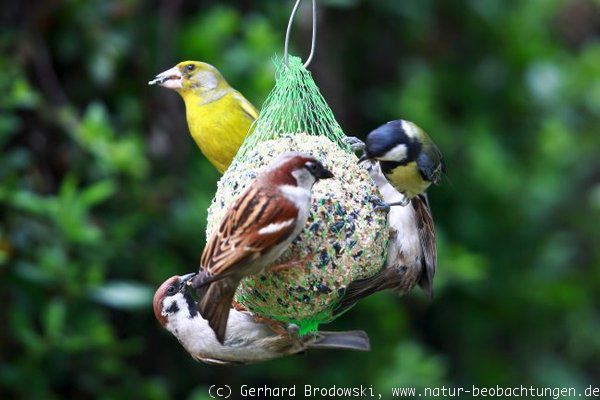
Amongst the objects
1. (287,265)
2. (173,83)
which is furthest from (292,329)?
(173,83)

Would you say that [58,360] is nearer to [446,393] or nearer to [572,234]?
[446,393]

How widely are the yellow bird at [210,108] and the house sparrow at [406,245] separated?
629mm

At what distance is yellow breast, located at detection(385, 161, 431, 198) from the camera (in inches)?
144

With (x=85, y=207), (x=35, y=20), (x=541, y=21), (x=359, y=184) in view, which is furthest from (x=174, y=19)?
(x=541, y=21)

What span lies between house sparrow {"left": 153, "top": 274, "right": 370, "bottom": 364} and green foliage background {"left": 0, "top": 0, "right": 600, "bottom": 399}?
102 cm

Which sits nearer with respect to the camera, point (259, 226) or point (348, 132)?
point (259, 226)

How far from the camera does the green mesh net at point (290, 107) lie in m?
3.65

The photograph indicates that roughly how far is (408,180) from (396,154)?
8.0 inches

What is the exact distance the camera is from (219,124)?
4035mm

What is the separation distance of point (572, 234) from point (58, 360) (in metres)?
3.90

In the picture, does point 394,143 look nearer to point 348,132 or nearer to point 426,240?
point 426,240

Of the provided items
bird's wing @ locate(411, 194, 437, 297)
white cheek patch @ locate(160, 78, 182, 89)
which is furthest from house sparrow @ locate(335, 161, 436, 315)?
white cheek patch @ locate(160, 78, 182, 89)

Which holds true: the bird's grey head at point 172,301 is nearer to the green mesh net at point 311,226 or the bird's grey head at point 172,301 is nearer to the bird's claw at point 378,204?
the green mesh net at point 311,226

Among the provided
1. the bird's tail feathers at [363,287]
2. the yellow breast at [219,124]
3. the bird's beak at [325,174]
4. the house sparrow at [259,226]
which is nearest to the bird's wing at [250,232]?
the house sparrow at [259,226]
